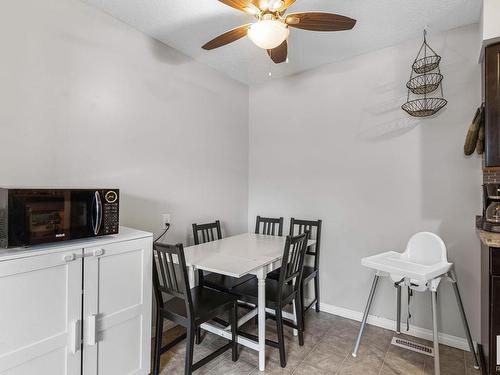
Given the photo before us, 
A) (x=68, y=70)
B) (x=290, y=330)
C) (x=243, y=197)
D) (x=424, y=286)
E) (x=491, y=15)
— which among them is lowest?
(x=290, y=330)

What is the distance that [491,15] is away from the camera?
1.96m

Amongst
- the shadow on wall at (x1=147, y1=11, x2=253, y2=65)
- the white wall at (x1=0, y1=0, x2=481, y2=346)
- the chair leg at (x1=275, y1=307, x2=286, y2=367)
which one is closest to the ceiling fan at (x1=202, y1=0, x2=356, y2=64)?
the shadow on wall at (x1=147, y1=11, x2=253, y2=65)

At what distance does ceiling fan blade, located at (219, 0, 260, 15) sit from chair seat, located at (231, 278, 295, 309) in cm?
186

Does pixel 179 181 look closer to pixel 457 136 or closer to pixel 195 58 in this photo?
pixel 195 58

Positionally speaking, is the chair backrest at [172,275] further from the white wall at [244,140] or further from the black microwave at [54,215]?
the white wall at [244,140]

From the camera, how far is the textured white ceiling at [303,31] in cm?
212

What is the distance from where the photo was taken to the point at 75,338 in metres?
1.54

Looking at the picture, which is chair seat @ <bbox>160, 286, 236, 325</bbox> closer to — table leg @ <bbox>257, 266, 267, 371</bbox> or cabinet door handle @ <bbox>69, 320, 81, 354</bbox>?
table leg @ <bbox>257, 266, 267, 371</bbox>

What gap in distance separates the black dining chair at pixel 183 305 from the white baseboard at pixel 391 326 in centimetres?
126

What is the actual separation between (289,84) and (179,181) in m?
1.68

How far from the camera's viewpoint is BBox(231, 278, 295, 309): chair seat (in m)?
2.17

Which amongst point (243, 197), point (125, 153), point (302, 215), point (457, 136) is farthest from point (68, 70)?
point (457, 136)

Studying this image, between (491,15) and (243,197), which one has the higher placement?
(491,15)

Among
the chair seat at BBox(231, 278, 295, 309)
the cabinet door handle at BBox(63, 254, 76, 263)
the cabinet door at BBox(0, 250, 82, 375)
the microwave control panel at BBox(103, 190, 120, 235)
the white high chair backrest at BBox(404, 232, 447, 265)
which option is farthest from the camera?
the white high chair backrest at BBox(404, 232, 447, 265)
